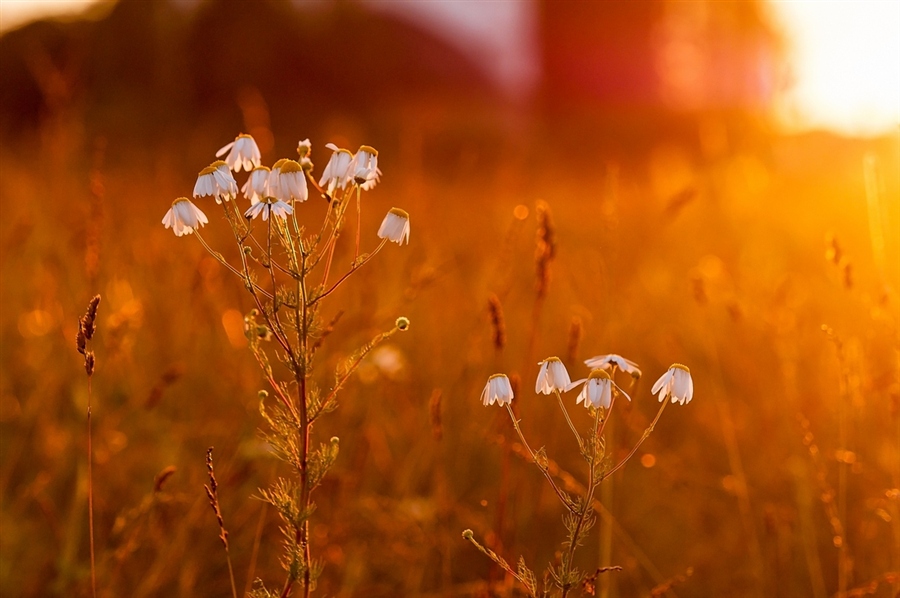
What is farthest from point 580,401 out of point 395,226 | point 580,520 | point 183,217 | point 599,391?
point 183,217

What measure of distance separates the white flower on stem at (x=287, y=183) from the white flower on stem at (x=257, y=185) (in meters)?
0.02

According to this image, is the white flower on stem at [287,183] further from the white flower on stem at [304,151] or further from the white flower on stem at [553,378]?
the white flower on stem at [553,378]

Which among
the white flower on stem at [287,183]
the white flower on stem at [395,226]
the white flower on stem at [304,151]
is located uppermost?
the white flower on stem at [304,151]

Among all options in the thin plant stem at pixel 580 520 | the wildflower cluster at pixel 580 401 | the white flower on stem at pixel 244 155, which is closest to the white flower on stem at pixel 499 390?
the wildflower cluster at pixel 580 401

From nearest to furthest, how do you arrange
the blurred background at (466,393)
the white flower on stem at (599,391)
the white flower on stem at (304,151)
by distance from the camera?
the white flower on stem at (599,391) → the white flower on stem at (304,151) → the blurred background at (466,393)

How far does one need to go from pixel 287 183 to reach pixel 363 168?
95mm

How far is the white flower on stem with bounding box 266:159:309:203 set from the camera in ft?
3.04

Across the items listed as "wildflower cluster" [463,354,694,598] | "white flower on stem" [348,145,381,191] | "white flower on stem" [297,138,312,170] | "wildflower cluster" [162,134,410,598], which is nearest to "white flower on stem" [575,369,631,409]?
"wildflower cluster" [463,354,694,598]

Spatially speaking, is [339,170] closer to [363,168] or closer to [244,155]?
[363,168]

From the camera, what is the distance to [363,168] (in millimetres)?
962

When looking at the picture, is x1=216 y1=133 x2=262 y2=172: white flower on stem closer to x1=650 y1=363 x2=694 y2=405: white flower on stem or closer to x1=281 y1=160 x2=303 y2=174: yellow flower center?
x1=281 y1=160 x2=303 y2=174: yellow flower center

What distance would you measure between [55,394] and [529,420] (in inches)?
55.2

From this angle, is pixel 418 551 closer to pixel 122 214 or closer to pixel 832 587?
pixel 832 587

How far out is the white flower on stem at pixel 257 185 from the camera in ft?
3.12
